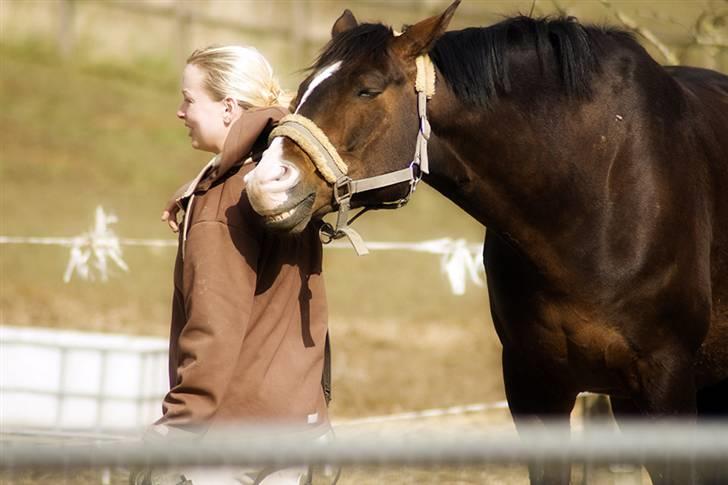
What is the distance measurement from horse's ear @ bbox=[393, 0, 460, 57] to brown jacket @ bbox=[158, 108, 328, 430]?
2.10 feet

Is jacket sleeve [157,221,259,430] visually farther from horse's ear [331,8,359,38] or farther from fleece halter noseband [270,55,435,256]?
horse's ear [331,8,359,38]

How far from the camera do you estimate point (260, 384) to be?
120 inches

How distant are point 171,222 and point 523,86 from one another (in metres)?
1.17

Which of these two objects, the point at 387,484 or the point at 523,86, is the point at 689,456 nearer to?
the point at 387,484

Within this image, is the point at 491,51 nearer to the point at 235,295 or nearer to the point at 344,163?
the point at 344,163

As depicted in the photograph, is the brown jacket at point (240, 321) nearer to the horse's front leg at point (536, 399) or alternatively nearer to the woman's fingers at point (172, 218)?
the woman's fingers at point (172, 218)

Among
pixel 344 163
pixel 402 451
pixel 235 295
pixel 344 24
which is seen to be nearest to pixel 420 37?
pixel 344 24

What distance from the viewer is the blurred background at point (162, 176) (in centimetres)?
899

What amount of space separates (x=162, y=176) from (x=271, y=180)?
494 inches

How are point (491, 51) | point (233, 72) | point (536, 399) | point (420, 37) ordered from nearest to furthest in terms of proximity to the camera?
point (233, 72) < point (420, 37) < point (491, 51) < point (536, 399)

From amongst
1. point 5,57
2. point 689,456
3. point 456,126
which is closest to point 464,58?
point 456,126

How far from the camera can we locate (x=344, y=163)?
11.0 ft

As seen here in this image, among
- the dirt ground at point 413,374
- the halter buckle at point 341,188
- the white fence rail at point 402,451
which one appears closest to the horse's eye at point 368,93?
the halter buckle at point 341,188

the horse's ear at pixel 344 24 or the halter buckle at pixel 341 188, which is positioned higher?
the horse's ear at pixel 344 24
